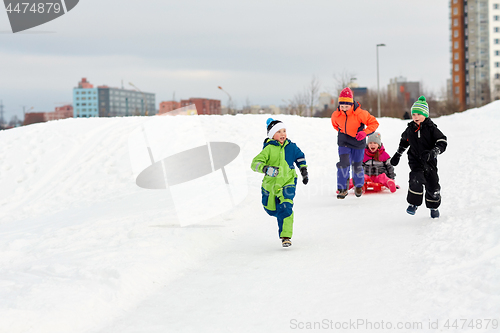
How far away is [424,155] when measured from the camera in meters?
5.69

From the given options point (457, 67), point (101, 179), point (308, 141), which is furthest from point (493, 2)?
point (101, 179)

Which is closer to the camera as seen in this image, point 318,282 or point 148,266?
point 318,282

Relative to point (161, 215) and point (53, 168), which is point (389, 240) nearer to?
point (161, 215)

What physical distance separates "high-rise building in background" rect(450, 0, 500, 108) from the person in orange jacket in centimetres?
8493

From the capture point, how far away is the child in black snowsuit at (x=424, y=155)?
5723 millimetres

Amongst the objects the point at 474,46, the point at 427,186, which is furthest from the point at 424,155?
the point at 474,46

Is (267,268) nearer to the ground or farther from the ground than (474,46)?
nearer to the ground

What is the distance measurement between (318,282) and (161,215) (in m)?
4.10

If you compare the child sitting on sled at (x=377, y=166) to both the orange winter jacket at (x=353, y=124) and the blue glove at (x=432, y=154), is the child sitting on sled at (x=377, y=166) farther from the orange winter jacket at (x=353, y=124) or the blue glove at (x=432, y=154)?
the blue glove at (x=432, y=154)

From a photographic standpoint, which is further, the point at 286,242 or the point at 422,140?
the point at 422,140

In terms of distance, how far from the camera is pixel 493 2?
86.0m

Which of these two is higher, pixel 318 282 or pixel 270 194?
pixel 270 194

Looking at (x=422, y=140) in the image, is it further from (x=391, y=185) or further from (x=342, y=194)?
(x=391, y=185)

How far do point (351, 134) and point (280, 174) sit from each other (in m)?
3.11
